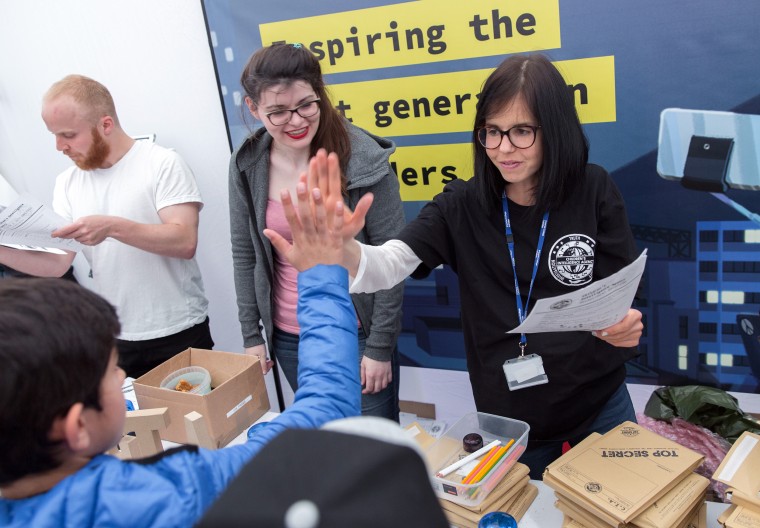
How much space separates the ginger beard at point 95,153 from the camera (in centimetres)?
210

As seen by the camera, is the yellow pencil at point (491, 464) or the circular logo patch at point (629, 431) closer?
the yellow pencil at point (491, 464)

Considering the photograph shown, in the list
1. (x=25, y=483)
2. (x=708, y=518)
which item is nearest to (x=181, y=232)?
(x=25, y=483)

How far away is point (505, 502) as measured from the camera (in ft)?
4.07

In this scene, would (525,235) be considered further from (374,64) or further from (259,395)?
(374,64)

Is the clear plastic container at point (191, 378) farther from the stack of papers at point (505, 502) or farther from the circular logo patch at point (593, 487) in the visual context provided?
the circular logo patch at point (593, 487)

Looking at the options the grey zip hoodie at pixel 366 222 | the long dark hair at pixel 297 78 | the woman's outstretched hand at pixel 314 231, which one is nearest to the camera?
the woman's outstretched hand at pixel 314 231

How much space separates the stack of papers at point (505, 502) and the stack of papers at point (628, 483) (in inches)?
3.2

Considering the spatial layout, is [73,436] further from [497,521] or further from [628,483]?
[628,483]

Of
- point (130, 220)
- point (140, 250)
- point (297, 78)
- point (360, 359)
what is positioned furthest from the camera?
point (140, 250)

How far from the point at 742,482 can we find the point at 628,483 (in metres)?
0.20

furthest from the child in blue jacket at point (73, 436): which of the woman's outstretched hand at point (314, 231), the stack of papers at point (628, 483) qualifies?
the stack of papers at point (628, 483)

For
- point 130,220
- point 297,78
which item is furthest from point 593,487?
point 130,220

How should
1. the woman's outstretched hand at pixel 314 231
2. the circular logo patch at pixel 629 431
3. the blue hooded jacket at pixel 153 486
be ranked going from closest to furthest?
the blue hooded jacket at pixel 153 486, the woman's outstretched hand at pixel 314 231, the circular logo patch at pixel 629 431

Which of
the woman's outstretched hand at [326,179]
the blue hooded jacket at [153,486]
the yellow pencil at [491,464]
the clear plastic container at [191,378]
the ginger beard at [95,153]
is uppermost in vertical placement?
the ginger beard at [95,153]
